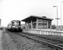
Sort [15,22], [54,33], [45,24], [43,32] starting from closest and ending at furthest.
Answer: [54,33] < [43,32] < [15,22] < [45,24]

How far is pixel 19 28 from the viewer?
42750 millimetres

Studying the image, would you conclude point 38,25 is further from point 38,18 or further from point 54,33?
point 54,33

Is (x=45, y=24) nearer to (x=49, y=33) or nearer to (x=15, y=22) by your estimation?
(x=15, y=22)

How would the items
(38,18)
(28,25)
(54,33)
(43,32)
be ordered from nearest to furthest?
(54,33), (43,32), (38,18), (28,25)

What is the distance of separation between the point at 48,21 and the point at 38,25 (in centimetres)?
575

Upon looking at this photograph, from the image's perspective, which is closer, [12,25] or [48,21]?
[12,25]

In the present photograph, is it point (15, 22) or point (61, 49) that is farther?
point (15, 22)

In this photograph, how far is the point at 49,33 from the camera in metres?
28.7

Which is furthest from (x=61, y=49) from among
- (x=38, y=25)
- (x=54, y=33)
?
(x=38, y=25)

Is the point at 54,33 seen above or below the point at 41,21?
below

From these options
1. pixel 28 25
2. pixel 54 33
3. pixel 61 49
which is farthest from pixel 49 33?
pixel 28 25

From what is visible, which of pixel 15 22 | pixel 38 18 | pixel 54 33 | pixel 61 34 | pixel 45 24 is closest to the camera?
pixel 61 34

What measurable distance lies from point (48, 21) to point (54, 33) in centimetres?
2341

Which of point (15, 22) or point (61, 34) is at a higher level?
point (15, 22)
